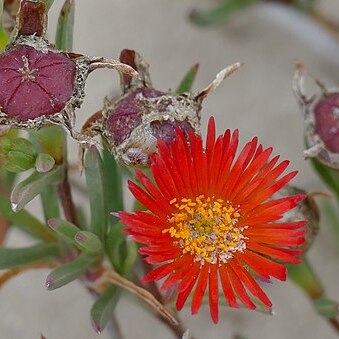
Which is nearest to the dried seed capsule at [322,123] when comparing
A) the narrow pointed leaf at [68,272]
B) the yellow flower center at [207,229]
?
the yellow flower center at [207,229]

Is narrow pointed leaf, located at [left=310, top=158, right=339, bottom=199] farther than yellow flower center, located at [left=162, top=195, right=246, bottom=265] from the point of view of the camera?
Yes

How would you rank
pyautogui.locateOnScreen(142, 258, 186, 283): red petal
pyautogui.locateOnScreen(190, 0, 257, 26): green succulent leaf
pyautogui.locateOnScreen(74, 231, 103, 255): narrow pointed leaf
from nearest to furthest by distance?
pyautogui.locateOnScreen(142, 258, 186, 283): red petal
pyautogui.locateOnScreen(74, 231, 103, 255): narrow pointed leaf
pyautogui.locateOnScreen(190, 0, 257, 26): green succulent leaf

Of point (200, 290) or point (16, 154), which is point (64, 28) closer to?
point (16, 154)

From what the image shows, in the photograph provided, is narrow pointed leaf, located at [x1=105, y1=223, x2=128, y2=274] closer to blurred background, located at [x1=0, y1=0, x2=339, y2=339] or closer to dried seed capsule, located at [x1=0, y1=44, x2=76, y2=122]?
dried seed capsule, located at [x1=0, y1=44, x2=76, y2=122]

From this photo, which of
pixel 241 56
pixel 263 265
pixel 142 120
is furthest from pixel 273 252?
pixel 241 56

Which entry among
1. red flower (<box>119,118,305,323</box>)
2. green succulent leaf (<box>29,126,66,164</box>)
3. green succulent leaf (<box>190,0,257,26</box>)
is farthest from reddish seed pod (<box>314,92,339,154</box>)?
green succulent leaf (<box>190,0,257,26</box>)

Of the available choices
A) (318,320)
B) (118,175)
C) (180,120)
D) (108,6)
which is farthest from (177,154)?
(108,6)

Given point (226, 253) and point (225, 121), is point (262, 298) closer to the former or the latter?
point (226, 253)
